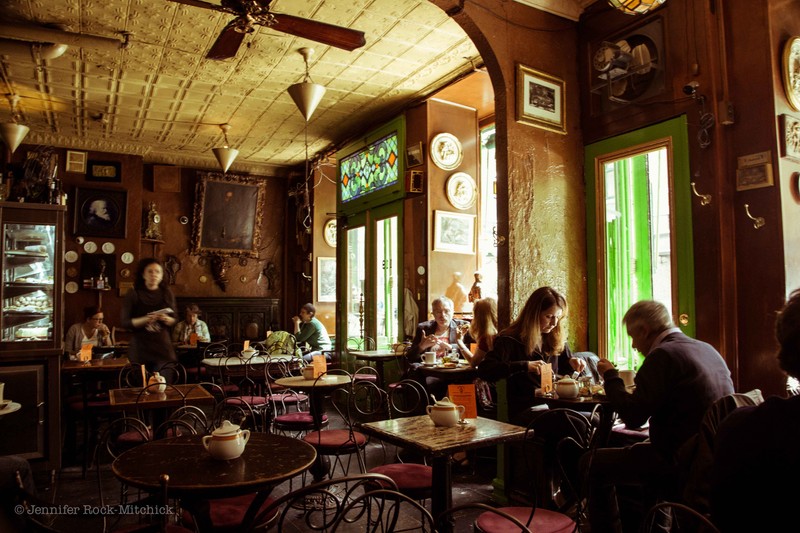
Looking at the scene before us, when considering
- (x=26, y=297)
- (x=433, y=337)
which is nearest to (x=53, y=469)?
(x=26, y=297)

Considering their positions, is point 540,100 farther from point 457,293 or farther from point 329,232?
point 329,232

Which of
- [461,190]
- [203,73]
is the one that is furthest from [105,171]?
[461,190]

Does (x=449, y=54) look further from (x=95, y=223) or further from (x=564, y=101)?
(x=95, y=223)

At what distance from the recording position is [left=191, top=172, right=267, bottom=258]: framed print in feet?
32.8

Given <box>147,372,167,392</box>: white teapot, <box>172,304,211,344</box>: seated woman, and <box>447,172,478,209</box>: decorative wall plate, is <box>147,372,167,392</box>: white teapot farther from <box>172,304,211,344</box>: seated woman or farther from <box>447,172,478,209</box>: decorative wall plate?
<box>172,304,211,344</box>: seated woman

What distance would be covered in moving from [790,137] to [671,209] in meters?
0.79

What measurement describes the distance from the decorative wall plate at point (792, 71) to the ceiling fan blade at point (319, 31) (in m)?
2.82

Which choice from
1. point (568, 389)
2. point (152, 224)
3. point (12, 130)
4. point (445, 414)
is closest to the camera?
point (445, 414)

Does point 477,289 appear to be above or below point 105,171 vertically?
below

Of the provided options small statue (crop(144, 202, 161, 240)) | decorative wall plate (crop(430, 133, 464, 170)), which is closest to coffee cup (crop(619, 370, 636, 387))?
decorative wall plate (crop(430, 133, 464, 170))

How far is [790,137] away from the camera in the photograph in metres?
3.35

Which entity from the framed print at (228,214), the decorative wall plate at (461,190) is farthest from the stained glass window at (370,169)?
the framed print at (228,214)

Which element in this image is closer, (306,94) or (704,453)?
(704,453)

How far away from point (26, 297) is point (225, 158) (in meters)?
3.72
